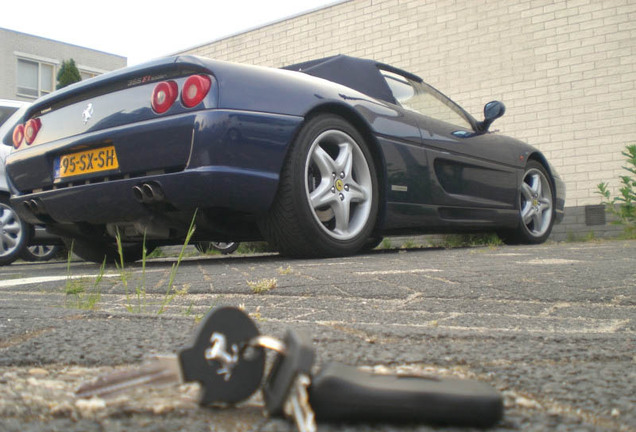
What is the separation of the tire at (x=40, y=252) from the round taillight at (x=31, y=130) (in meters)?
4.73

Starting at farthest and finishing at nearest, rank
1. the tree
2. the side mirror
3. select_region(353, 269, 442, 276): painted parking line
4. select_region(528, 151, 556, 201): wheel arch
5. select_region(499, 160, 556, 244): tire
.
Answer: the tree
select_region(528, 151, 556, 201): wheel arch
select_region(499, 160, 556, 244): tire
the side mirror
select_region(353, 269, 442, 276): painted parking line

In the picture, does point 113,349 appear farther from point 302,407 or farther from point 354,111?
point 354,111

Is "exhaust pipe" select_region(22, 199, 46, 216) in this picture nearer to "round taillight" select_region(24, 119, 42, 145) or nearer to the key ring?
"round taillight" select_region(24, 119, 42, 145)

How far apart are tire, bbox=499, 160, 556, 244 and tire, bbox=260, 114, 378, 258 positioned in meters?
2.35

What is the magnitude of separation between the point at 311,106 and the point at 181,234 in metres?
1.15

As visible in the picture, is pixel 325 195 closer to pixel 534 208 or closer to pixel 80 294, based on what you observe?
pixel 80 294

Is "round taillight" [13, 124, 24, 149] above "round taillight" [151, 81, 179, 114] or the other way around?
the other way around

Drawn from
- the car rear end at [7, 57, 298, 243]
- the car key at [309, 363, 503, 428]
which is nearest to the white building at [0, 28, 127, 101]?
the car rear end at [7, 57, 298, 243]

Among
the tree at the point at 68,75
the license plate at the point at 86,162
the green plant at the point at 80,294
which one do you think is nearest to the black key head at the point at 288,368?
the green plant at the point at 80,294

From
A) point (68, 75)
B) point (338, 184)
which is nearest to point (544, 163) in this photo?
point (338, 184)

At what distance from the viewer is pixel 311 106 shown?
141 inches

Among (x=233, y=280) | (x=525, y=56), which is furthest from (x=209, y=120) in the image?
(x=525, y=56)

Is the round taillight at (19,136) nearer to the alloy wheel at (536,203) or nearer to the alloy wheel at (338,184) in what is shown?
the alloy wheel at (338,184)

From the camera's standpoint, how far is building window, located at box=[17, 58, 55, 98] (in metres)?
28.8
